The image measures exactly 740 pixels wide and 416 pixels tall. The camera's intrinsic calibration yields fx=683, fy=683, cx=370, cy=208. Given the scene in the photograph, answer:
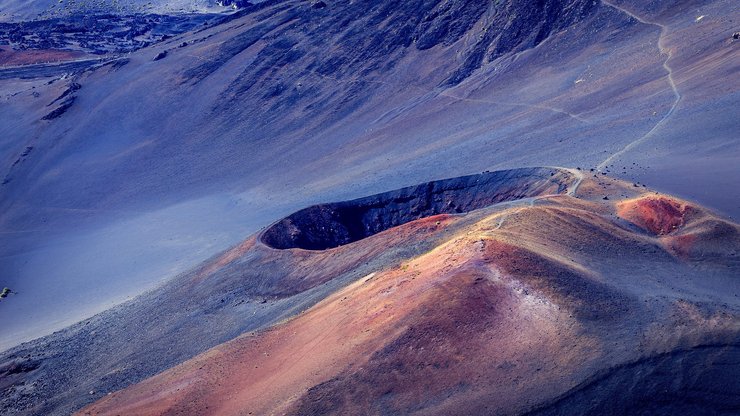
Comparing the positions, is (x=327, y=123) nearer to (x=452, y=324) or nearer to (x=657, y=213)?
(x=657, y=213)

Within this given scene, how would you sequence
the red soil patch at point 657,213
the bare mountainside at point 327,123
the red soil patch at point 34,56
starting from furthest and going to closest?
the red soil patch at point 34,56 < the bare mountainside at point 327,123 < the red soil patch at point 657,213

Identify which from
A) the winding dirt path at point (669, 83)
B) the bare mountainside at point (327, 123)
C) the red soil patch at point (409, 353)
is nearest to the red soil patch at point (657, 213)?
the bare mountainside at point (327, 123)

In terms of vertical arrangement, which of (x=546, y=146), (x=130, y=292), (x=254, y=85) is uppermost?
(x=254, y=85)

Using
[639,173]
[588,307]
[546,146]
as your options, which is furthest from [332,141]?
[588,307]

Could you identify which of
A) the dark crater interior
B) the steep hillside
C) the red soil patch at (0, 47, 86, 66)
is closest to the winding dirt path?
the dark crater interior

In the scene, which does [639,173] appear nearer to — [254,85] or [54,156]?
[254,85]

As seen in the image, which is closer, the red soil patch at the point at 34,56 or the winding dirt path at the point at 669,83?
the winding dirt path at the point at 669,83

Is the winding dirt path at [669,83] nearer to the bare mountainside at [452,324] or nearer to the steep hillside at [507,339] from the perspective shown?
the bare mountainside at [452,324]
